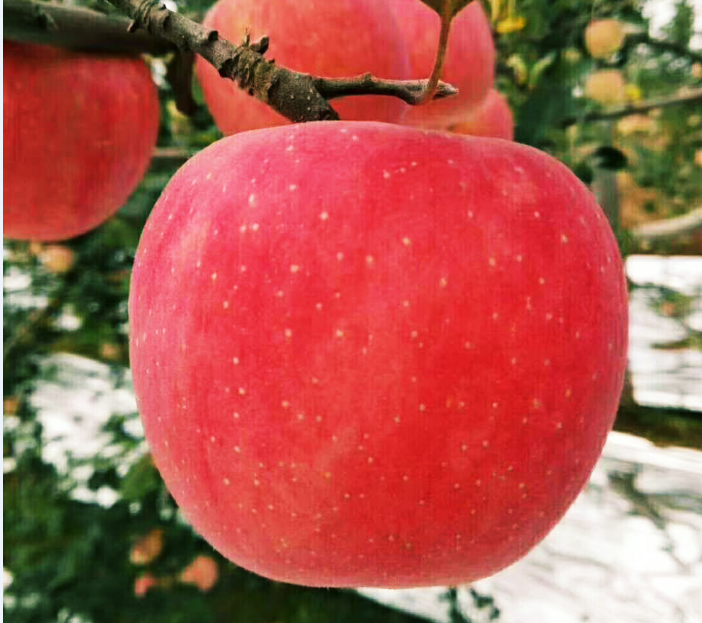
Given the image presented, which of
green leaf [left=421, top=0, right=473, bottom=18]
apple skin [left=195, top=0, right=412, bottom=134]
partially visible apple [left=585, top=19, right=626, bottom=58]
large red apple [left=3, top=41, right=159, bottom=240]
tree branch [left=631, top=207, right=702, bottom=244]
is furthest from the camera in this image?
tree branch [left=631, top=207, right=702, bottom=244]

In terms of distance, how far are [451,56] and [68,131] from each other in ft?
0.77

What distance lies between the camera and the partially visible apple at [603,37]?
0.76 metres

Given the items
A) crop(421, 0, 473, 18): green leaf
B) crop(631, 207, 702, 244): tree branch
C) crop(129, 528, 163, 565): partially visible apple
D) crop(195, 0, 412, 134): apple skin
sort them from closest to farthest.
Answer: crop(421, 0, 473, 18): green leaf, crop(195, 0, 412, 134): apple skin, crop(631, 207, 702, 244): tree branch, crop(129, 528, 163, 565): partially visible apple

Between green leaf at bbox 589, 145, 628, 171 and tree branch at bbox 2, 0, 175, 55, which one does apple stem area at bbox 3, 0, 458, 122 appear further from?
green leaf at bbox 589, 145, 628, 171

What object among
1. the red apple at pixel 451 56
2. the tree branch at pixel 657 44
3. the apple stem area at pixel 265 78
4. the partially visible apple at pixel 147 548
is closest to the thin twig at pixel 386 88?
the apple stem area at pixel 265 78

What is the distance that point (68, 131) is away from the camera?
0.46 meters

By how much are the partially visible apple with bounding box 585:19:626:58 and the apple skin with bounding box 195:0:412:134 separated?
0.47 m

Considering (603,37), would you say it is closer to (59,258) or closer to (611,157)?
(611,157)

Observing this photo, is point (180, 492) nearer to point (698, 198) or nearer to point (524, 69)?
point (524, 69)

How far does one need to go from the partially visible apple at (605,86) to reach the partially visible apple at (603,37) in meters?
0.08

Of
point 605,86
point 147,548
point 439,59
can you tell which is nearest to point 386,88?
point 439,59

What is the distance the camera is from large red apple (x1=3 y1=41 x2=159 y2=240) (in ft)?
1.47

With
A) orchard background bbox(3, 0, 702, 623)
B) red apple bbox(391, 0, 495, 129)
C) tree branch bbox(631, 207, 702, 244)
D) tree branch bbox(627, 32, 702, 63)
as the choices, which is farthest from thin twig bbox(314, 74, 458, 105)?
tree branch bbox(631, 207, 702, 244)

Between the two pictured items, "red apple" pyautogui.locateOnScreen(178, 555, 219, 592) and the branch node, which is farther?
"red apple" pyautogui.locateOnScreen(178, 555, 219, 592)
